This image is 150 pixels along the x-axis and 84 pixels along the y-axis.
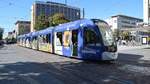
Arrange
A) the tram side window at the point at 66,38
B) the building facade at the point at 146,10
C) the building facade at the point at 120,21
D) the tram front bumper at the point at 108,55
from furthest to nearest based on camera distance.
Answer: the building facade at the point at 120,21, the building facade at the point at 146,10, the tram side window at the point at 66,38, the tram front bumper at the point at 108,55

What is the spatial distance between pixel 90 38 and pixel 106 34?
45.3 inches

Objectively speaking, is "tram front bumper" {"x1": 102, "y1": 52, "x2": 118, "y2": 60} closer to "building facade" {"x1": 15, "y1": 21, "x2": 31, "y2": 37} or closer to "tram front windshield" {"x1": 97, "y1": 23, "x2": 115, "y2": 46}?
"tram front windshield" {"x1": 97, "y1": 23, "x2": 115, "y2": 46}

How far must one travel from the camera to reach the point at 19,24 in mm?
150375

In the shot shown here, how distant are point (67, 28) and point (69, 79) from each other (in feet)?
41.1

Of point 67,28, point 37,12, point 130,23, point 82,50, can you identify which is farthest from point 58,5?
point 130,23

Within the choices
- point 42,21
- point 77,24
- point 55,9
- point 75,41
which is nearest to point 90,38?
point 77,24

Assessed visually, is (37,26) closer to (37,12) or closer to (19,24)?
(37,12)

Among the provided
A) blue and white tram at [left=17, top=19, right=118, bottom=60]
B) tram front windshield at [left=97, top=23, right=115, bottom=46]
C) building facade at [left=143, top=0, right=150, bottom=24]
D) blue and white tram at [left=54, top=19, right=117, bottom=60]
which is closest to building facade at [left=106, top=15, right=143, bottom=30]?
building facade at [left=143, top=0, right=150, bottom=24]

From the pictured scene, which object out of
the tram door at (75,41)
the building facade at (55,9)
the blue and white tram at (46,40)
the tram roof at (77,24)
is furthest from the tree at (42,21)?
the tram door at (75,41)

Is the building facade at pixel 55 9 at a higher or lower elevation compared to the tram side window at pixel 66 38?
higher

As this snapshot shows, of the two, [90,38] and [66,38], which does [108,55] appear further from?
[66,38]

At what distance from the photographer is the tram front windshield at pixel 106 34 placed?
787 inches

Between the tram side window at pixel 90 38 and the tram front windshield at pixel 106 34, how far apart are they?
46 centimetres

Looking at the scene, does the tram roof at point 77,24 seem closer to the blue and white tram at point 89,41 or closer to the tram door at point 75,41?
the blue and white tram at point 89,41
